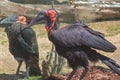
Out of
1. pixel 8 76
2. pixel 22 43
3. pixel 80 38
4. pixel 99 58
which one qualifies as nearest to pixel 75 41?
pixel 80 38

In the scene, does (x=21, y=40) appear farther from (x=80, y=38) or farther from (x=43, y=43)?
(x=43, y=43)

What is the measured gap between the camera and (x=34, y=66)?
26.7ft

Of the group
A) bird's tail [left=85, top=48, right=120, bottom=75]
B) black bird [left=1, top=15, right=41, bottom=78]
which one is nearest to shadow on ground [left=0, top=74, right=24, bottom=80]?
black bird [left=1, top=15, right=41, bottom=78]

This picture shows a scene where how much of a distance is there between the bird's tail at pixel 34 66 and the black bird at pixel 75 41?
1539 mm

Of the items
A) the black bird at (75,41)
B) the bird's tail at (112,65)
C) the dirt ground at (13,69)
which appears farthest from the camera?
the dirt ground at (13,69)

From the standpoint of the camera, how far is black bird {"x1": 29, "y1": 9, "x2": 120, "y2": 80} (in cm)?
613

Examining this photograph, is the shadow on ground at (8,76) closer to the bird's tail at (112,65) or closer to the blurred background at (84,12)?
the bird's tail at (112,65)

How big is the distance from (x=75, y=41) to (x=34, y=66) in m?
2.02

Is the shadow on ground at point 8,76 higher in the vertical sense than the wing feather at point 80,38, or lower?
lower

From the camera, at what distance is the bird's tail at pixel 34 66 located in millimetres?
7886

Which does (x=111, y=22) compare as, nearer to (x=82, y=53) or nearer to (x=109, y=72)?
(x=109, y=72)

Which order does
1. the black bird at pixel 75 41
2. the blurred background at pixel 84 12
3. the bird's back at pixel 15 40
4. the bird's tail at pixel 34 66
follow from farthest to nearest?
the blurred background at pixel 84 12
the bird's tail at pixel 34 66
the bird's back at pixel 15 40
the black bird at pixel 75 41

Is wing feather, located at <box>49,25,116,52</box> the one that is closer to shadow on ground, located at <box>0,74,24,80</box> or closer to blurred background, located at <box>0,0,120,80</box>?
shadow on ground, located at <box>0,74,24,80</box>

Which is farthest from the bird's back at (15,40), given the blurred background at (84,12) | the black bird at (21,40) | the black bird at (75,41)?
the blurred background at (84,12)
